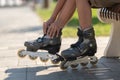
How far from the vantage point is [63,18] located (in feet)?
13.2

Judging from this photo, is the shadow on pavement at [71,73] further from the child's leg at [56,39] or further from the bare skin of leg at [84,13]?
the bare skin of leg at [84,13]

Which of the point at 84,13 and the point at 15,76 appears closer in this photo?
the point at 84,13

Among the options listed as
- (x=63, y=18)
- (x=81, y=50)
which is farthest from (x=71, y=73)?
(x=63, y=18)

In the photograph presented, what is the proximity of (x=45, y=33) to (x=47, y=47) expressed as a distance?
139 millimetres

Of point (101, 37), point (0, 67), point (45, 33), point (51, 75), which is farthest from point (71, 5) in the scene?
point (101, 37)

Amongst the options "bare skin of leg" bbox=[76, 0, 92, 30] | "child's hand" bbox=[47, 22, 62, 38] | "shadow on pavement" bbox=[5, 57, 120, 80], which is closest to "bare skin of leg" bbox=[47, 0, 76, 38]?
"child's hand" bbox=[47, 22, 62, 38]

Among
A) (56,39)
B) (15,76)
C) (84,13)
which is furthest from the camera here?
(56,39)

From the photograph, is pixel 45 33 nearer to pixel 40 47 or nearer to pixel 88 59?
pixel 40 47

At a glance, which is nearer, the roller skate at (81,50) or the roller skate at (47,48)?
the roller skate at (81,50)

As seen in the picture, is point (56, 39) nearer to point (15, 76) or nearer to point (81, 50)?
point (81, 50)

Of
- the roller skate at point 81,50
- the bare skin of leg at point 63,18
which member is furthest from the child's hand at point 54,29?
the roller skate at point 81,50

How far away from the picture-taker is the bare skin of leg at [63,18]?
3.99m

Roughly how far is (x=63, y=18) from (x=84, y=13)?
0.26 m

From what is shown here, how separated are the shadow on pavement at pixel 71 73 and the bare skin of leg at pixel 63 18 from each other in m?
0.37
